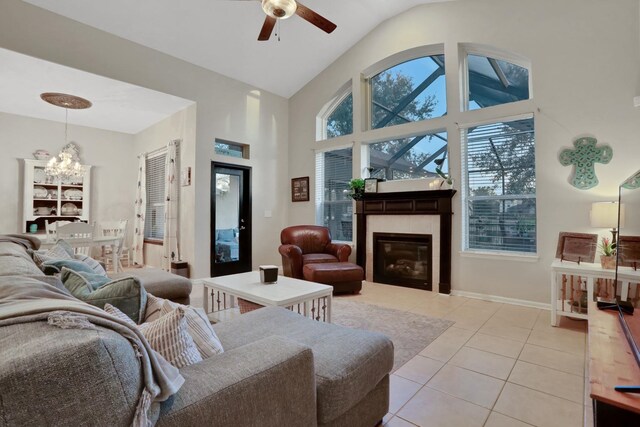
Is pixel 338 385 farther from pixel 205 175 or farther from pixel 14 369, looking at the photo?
pixel 205 175

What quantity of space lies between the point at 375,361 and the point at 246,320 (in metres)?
0.79

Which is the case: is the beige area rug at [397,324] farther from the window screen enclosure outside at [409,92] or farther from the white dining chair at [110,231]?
the white dining chair at [110,231]

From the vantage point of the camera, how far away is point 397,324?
3.16 m

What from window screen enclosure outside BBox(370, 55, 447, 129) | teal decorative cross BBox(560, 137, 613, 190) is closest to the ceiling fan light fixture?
window screen enclosure outside BBox(370, 55, 447, 129)

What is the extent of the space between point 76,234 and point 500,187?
5.73 metres

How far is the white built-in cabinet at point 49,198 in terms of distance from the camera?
5.67m

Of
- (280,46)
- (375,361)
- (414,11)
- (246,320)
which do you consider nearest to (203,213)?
(280,46)

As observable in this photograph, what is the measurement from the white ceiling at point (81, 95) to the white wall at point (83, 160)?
0.23 meters

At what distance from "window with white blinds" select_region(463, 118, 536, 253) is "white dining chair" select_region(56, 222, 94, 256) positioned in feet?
17.0

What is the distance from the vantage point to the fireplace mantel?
439cm

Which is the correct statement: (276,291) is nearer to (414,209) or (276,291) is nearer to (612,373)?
(612,373)

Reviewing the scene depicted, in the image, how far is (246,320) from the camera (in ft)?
6.10

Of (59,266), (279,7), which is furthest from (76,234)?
(279,7)

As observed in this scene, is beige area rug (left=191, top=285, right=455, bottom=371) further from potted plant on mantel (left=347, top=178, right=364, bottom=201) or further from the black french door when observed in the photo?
potted plant on mantel (left=347, top=178, right=364, bottom=201)
